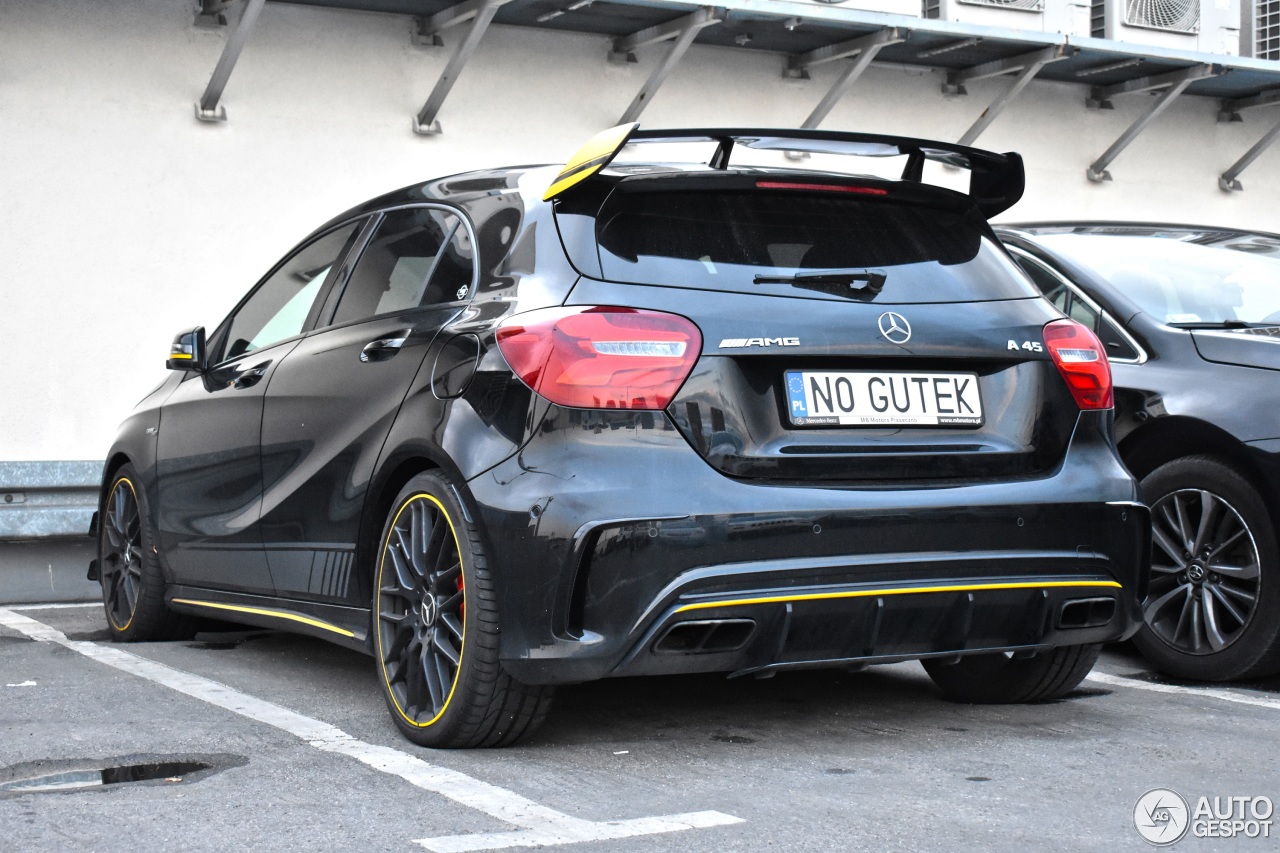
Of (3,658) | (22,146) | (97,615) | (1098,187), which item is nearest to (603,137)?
(3,658)

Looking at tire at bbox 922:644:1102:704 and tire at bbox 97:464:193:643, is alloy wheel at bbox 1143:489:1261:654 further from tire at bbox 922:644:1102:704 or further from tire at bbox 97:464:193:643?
tire at bbox 97:464:193:643

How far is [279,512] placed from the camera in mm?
4848

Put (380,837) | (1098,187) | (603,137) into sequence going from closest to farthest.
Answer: (380,837)
(603,137)
(1098,187)

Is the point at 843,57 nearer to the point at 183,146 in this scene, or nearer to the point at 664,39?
the point at 664,39

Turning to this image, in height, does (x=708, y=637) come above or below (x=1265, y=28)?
below

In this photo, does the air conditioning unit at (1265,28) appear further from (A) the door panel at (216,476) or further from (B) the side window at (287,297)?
(A) the door panel at (216,476)

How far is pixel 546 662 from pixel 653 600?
290mm

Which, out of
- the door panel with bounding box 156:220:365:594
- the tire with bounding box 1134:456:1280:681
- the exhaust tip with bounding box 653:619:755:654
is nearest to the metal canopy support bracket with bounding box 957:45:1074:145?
the tire with bounding box 1134:456:1280:681

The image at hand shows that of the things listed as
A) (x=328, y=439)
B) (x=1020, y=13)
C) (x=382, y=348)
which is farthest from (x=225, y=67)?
(x=1020, y=13)

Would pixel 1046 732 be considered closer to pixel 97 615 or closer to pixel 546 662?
pixel 546 662

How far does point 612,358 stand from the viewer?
11.9 feet

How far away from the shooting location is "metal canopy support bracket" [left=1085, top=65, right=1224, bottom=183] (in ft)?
44.4

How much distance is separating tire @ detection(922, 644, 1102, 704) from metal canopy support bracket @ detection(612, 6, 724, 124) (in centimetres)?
702

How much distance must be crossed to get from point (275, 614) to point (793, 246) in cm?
203
